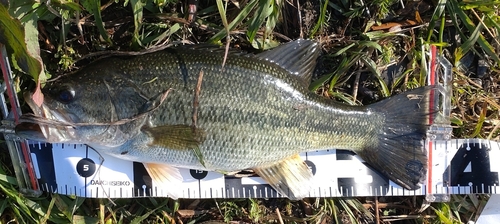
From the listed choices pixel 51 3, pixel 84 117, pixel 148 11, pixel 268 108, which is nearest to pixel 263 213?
pixel 268 108

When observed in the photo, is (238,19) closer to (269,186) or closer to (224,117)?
(224,117)

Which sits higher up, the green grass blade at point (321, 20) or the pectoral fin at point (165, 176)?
the green grass blade at point (321, 20)

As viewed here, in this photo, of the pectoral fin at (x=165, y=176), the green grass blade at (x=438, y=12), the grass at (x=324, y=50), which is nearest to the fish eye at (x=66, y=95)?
the grass at (x=324, y=50)

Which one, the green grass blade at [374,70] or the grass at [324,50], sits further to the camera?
the green grass blade at [374,70]

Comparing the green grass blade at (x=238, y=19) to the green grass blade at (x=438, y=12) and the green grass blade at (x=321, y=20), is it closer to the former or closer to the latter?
the green grass blade at (x=321, y=20)

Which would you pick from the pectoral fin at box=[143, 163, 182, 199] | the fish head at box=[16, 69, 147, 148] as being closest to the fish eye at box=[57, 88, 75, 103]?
the fish head at box=[16, 69, 147, 148]

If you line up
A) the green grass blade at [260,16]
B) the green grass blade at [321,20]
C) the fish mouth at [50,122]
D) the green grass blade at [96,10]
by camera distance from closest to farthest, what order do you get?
the fish mouth at [50,122]
the green grass blade at [96,10]
the green grass blade at [260,16]
the green grass blade at [321,20]

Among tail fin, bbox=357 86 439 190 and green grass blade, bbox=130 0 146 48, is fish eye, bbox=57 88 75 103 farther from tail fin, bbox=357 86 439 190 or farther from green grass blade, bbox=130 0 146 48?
tail fin, bbox=357 86 439 190

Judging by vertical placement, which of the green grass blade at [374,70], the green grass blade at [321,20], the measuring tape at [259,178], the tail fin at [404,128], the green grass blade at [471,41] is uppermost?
the green grass blade at [321,20]

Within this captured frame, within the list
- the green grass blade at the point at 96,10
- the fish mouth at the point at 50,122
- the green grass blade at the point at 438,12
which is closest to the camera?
the fish mouth at the point at 50,122

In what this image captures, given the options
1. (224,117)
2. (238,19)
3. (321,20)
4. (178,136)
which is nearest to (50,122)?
(178,136)
